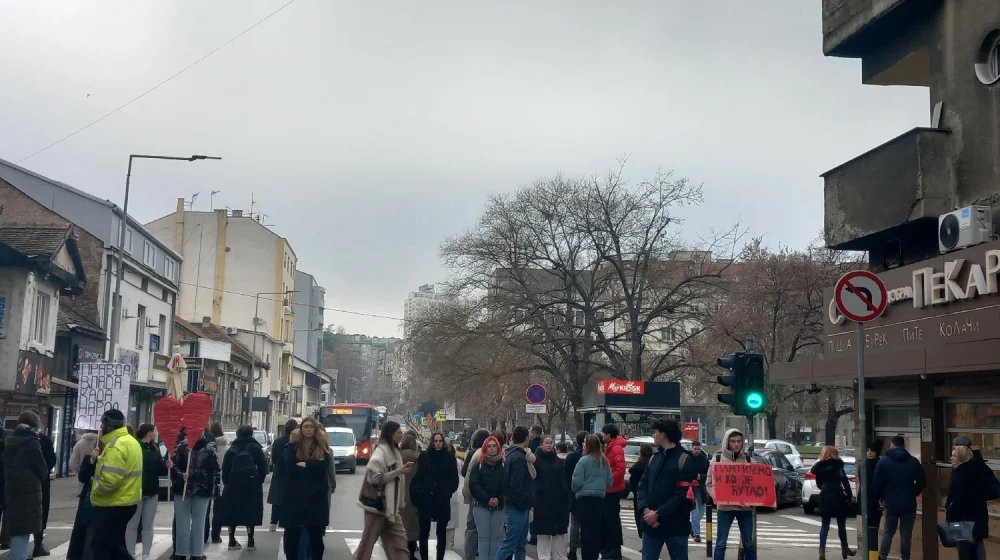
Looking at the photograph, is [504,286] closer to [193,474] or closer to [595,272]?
[595,272]

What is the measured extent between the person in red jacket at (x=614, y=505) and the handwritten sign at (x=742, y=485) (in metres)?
1.30

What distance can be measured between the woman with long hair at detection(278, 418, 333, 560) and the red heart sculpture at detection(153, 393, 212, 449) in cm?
323

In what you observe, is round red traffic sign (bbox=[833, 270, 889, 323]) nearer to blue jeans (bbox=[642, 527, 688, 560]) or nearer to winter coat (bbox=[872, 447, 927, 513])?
blue jeans (bbox=[642, 527, 688, 560])

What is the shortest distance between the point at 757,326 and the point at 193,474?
33.6 m

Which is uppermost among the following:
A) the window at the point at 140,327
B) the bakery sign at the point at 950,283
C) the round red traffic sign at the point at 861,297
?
the window at the point at 140,327

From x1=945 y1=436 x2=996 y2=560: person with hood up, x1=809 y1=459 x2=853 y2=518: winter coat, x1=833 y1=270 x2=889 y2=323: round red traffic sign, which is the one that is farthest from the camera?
x1=809 y1=459 x2=853 y2=518: winter coat

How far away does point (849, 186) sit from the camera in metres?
15.5

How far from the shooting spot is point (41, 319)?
2898 centimetres

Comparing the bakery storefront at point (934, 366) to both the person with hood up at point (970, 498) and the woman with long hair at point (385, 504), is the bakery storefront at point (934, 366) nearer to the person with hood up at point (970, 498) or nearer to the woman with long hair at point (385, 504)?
the person with hood up at point (970, 498)

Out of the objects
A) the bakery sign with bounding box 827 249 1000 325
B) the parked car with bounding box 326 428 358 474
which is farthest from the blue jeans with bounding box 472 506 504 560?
the parked car with bounding box 326 428 358 474

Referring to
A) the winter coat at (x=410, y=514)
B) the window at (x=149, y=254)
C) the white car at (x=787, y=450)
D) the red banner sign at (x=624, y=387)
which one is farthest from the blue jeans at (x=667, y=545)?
the window at (x=149, y=254)

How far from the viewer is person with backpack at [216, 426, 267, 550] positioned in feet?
43.8

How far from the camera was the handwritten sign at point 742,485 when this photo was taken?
1180 centimetres

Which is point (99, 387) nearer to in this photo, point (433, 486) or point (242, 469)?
point (242, 469)
